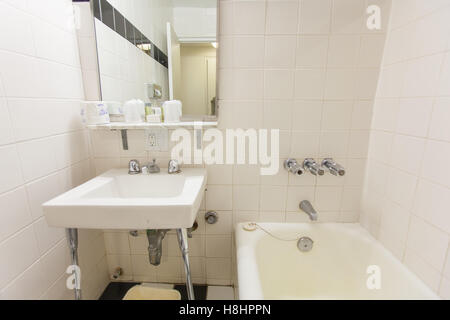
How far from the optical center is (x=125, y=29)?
3.59 ft

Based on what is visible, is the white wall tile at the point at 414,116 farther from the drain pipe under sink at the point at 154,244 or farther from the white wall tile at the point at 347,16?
the drain pipe under sink at the point at 154,244

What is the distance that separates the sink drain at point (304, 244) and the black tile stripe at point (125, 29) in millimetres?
1175

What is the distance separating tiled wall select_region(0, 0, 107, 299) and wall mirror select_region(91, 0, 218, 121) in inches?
6.1

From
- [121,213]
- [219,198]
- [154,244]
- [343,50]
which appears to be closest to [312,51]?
[343,50]

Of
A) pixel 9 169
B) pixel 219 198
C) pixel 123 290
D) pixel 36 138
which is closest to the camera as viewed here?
pixel 9 169

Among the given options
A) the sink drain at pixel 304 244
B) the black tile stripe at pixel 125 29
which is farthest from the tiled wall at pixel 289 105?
the black tile stripe at pixel 125 29

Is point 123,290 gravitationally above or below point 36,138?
below

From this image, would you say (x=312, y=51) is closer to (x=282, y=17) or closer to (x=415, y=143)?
(x=282, y=17)

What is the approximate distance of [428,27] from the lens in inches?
31.5

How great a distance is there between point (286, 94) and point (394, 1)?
0.62m

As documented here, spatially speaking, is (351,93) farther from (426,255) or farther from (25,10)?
(25,10)

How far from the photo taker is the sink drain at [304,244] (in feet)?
3.81

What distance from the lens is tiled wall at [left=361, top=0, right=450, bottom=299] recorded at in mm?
749

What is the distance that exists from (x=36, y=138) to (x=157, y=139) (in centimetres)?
49
